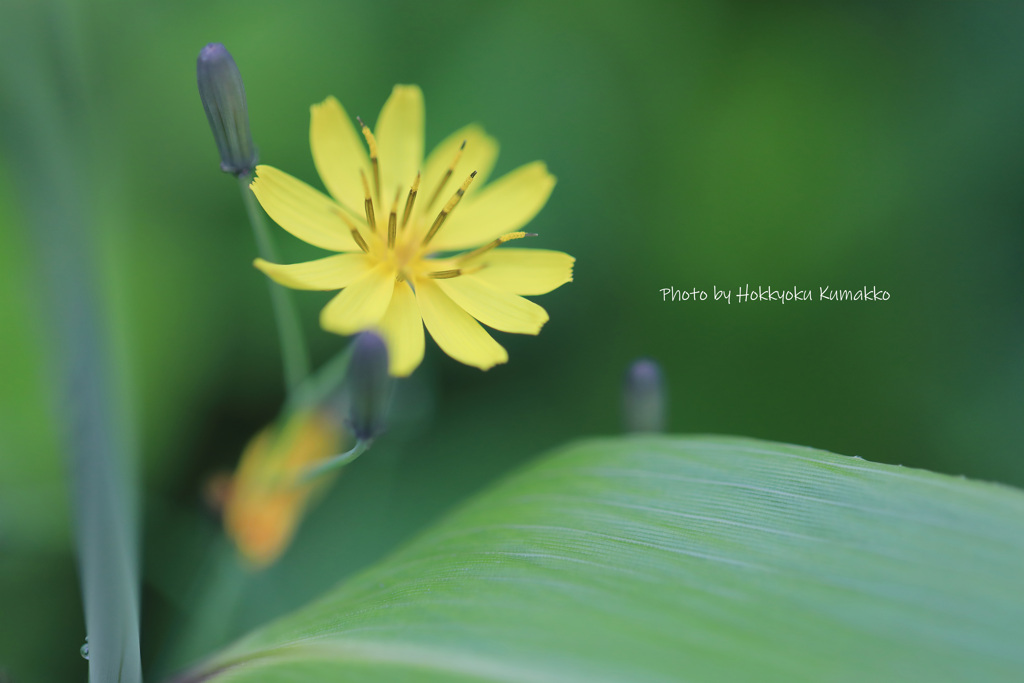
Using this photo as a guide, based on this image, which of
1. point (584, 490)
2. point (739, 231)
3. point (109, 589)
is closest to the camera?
point (109, 589)

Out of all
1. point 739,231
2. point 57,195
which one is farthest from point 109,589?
point 739,231

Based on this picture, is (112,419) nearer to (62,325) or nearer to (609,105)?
(62,325)

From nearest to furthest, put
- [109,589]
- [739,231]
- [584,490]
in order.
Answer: [109,589], [584,490], [739,231]

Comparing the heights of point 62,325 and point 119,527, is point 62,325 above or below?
above

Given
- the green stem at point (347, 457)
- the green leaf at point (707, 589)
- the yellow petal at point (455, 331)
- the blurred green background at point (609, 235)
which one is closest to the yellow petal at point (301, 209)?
the yellow petal at point (455, 331)

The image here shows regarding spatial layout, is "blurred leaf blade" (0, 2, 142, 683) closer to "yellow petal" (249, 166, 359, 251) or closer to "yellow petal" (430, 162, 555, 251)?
"yellow petal" (249, 166, 359, 251)

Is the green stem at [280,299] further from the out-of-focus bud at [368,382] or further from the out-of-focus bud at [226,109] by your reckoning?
the out-of-focus bud at [368,382]

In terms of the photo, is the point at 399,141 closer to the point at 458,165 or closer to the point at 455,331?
the point at 458,165
